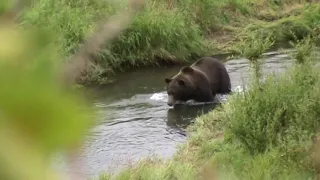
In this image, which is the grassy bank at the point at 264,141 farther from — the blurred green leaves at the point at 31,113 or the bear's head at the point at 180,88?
the blurred green leaves at the point at 31,113

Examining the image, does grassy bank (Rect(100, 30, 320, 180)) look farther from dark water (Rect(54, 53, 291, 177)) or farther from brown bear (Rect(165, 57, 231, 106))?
brown bear (Rect(165, 57, 231, 106))

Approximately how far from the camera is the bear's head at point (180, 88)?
30.0ft

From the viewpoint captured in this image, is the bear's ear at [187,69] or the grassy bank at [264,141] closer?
the grassy bank at [264,141]

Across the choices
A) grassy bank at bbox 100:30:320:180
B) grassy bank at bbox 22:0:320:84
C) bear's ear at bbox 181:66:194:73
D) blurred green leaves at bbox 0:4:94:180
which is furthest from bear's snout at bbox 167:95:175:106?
blurred green leaves at bbox 0:4:94:180

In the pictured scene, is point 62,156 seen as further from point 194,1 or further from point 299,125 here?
point 194,1

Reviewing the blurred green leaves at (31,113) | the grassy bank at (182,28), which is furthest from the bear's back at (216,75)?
the blurred green leaves at (31,113)

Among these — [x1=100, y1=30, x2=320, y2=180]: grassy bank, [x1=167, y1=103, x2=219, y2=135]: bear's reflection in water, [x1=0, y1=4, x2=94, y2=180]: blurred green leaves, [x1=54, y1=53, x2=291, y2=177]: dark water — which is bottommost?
[x1=167, y1=103, x2=219, y2=135]: bear's reflection in water

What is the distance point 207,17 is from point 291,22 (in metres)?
2.32

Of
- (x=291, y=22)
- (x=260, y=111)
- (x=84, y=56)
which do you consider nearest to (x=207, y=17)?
(x=291, y=22)

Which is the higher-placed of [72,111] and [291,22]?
[72,111]

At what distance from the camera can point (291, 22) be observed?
15250 mm

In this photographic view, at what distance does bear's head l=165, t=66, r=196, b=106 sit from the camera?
915cm

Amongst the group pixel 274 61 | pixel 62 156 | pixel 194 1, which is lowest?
pixel 274 61

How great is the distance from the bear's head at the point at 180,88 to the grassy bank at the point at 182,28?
48.2 inches
